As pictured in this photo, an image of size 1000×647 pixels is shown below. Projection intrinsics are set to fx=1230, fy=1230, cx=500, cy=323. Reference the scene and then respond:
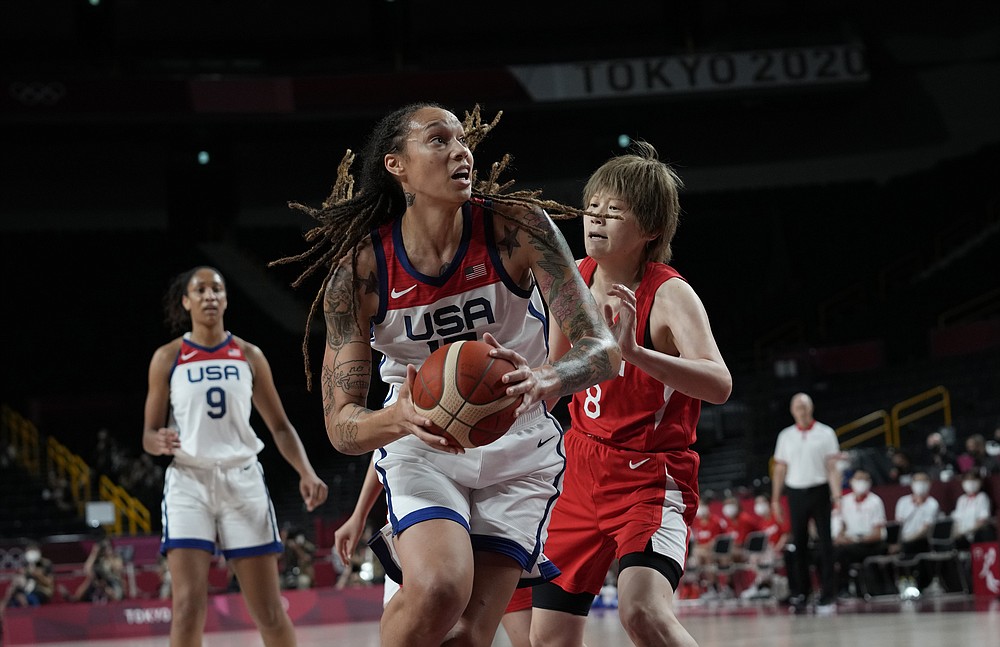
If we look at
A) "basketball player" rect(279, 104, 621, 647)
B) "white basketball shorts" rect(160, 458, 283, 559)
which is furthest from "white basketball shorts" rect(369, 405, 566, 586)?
"white basketball shorts" rect(160, 458, 283, 559)

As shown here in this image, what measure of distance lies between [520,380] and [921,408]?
19.8 metres

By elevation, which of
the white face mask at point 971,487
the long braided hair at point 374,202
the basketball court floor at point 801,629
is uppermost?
the long braided hair at point 374,202

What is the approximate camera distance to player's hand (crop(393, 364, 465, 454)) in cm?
322

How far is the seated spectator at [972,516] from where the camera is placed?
493 inches

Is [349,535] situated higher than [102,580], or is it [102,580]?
[349,535]

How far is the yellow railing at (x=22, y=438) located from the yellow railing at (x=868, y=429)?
15485 millimetres

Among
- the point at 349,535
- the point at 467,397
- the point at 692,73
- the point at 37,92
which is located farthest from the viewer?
the point at 692,73

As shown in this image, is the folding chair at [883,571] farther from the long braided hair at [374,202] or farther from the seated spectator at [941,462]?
the long braided hair at [374,202]

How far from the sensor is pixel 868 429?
72.1ft

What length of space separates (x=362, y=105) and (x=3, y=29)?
27.6ft

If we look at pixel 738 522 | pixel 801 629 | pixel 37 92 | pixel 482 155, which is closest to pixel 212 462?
pixel 801 629

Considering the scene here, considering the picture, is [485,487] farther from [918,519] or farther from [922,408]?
[922,408]

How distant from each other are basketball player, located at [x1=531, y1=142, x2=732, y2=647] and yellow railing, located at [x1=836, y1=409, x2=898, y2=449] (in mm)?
16456

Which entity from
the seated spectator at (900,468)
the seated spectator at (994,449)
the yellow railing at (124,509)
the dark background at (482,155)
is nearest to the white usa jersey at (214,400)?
the seated spectator at (900,468)
